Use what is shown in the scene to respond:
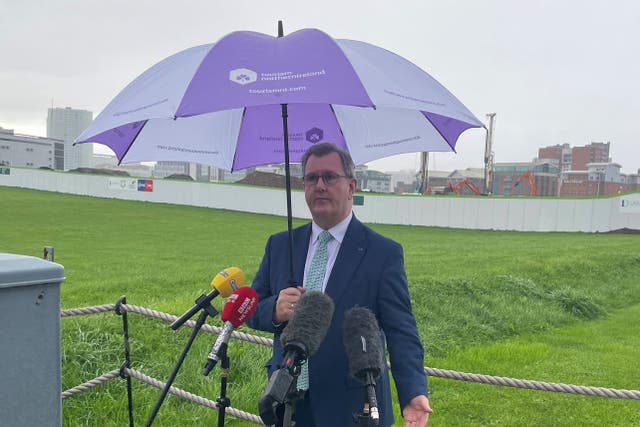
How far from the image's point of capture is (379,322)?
242cm

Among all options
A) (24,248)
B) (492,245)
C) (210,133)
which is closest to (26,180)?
(24,248)

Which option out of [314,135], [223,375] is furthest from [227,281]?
[314,135]

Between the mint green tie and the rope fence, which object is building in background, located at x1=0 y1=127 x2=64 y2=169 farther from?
the mint green tie

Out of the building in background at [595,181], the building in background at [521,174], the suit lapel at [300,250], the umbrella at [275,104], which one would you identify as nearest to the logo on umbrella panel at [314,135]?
the umbrella at [275,104]

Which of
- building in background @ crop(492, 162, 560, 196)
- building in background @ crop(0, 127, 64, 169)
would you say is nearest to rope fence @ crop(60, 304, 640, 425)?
building in background @ crop(0, 127, 64, 169)

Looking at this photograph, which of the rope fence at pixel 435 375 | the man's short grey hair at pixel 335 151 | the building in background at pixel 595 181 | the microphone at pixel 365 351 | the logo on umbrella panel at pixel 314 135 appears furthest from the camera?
the building in background at pixel 595 181

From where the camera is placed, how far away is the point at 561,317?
1056 cm

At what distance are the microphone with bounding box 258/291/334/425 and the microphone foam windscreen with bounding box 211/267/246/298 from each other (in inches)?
12.9

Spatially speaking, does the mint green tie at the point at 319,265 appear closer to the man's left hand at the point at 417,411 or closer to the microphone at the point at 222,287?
the microphone at the point at 222,287

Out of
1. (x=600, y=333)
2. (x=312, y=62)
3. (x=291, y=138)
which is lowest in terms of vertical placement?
(x=600, y=333)

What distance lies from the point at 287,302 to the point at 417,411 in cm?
68

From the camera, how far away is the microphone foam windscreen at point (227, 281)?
2.27 metres

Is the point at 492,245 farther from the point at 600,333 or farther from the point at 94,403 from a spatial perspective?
the point at 94,403

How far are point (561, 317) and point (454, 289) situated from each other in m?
2.16
